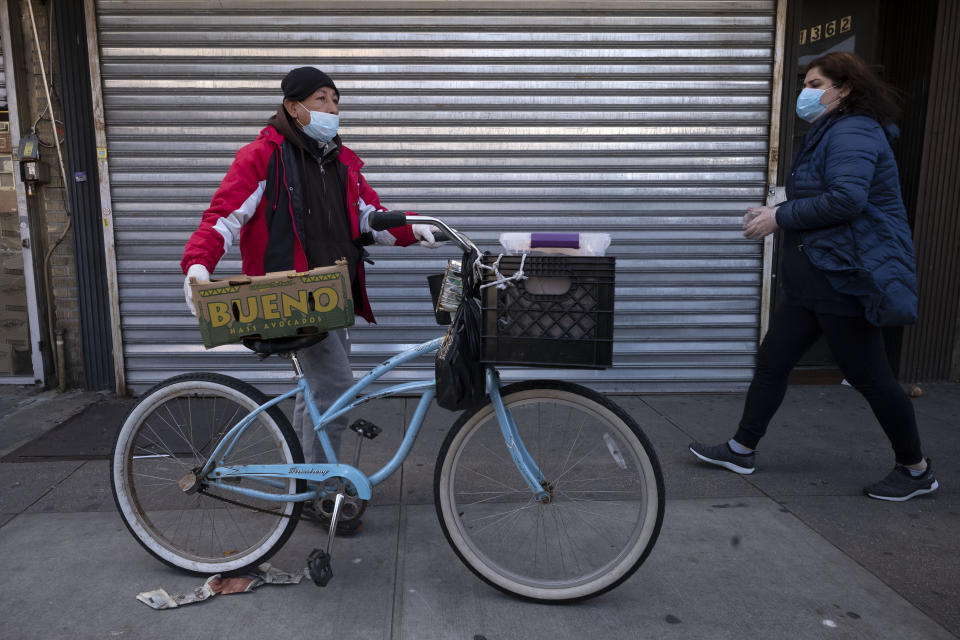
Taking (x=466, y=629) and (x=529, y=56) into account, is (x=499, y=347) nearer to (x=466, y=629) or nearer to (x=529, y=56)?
(x=466, y=629)

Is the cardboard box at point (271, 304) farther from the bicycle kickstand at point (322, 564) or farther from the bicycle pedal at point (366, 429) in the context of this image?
the bicycle kickstand at point (322, 564)

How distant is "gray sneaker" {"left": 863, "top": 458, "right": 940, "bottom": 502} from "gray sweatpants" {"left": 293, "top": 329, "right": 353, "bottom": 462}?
2.73 meters

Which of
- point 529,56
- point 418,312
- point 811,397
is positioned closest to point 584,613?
point 418,312

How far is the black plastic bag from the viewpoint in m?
2.28

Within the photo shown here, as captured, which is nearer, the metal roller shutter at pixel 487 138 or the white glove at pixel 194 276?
the white glove at pixel 194 276

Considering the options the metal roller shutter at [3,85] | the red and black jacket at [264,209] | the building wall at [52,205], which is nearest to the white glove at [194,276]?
the red and black jacket at [264,209]

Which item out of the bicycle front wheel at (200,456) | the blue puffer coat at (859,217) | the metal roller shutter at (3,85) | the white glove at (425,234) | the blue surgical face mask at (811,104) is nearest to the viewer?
the bicycle front wheel at (200,456)

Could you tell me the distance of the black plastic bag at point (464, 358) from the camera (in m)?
2.28

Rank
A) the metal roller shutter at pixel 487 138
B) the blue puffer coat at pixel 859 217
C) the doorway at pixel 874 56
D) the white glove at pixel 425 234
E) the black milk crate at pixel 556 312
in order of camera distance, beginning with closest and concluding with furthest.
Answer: the black milk crate at pixel 556 312, the white glove at pixel 425 234, the blue puffer coat at pixel 859 217, the metal roller shutter at pixel 487 138, the doorway at pixel 874 56

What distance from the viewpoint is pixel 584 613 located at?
7.88 feet

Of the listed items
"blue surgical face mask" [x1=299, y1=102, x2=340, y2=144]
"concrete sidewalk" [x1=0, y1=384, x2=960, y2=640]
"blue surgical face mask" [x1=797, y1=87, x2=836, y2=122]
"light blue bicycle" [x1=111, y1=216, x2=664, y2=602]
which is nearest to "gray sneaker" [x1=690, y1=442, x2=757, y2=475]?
"concrete sidewalk" [x1=0, y1=384, x2=960, y2=640]

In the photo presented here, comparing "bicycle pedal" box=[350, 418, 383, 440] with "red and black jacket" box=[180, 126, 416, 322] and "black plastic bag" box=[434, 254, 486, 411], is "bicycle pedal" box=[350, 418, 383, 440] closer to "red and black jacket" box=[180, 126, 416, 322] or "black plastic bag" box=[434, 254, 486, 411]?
"black plastic bag" box=[434, 254, 486, 411]

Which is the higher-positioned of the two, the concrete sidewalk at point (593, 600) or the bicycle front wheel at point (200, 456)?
the bicycle front wheel at point (200, 456)

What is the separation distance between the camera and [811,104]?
3.27 m
